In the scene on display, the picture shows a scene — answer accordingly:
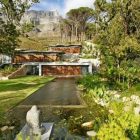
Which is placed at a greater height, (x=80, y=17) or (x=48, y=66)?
(x=80, y=17)

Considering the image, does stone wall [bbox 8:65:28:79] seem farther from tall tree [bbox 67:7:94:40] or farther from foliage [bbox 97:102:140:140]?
tall tree [bbox 67:7:94:40]

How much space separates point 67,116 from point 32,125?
7283 mm

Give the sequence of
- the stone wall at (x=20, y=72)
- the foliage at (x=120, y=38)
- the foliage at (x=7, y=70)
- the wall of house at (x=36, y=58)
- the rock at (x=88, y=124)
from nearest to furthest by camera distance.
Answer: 1. the rock at (x=88, y=124)
2. the foliage at (x=120, y=38)
3. the stone wall at (x=20, y=72)
4. the foliage at (x=7, y=70)
5. the wall of house at (x=36, y=58)

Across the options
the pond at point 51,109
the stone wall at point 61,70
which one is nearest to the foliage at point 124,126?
the pond at point 51,109

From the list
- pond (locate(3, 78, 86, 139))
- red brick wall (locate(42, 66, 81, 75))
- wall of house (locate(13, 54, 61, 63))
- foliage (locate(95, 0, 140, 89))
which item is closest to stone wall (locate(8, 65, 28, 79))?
red brick wall (locate(42, 66, 81, 75))

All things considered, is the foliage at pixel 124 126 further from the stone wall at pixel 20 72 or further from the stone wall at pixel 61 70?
the stone wall at pixel 61 70

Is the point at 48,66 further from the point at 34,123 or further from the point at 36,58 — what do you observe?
the point at 34,123

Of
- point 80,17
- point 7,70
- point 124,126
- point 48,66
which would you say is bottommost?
point 124,126

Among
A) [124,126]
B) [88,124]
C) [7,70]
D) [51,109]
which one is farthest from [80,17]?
[124,126]

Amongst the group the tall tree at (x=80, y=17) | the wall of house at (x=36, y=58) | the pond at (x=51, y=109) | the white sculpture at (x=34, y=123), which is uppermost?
the tall tree at (x=80, y=17)

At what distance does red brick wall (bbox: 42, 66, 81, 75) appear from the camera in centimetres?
6955

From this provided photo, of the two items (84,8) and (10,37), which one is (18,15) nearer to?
(10,37)

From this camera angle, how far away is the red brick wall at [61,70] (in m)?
69.6

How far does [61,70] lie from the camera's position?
69812 millimetres
